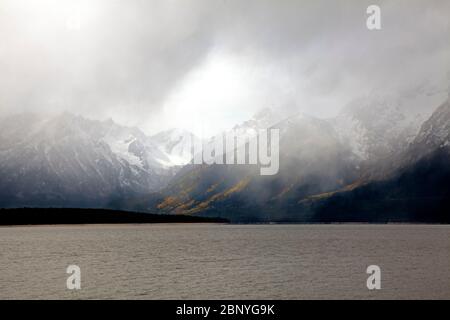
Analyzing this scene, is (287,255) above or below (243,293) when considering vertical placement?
above

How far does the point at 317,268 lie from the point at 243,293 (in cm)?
3553

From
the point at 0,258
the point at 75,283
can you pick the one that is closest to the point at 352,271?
the point at 75,283

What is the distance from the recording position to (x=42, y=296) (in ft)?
245

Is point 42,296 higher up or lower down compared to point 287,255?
lower down

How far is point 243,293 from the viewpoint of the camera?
76938 millimetres

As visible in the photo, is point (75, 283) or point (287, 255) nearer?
point (75, 283)
